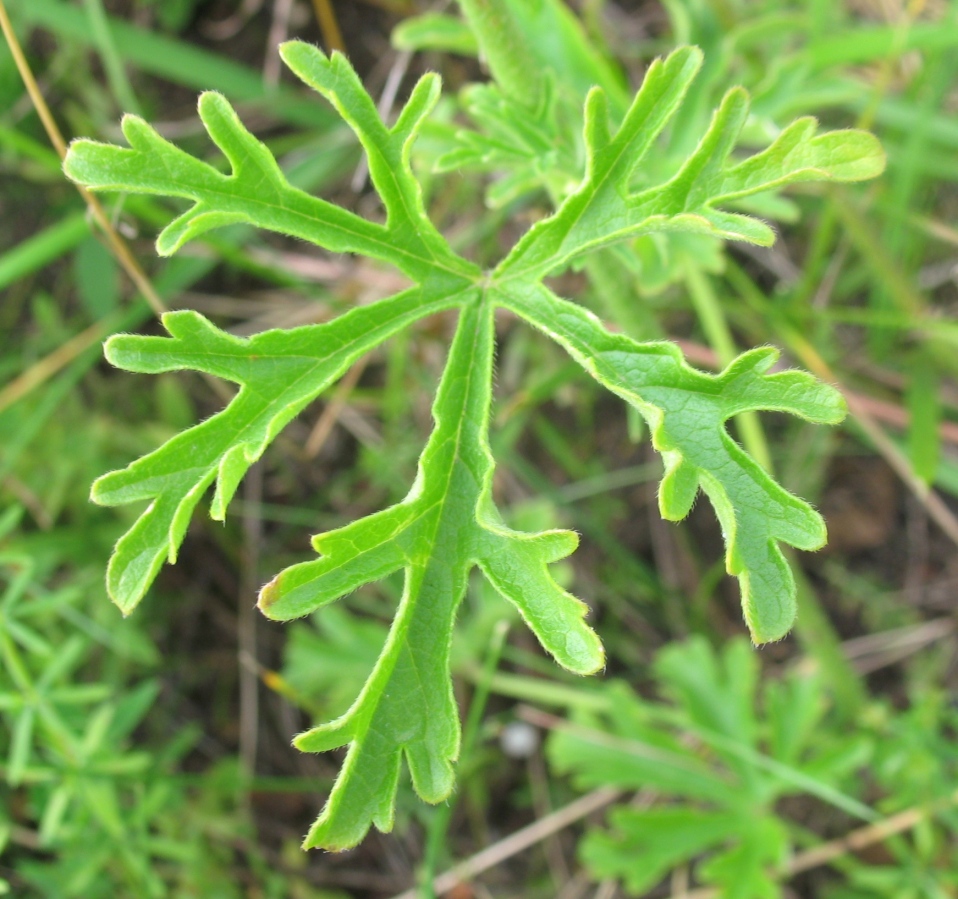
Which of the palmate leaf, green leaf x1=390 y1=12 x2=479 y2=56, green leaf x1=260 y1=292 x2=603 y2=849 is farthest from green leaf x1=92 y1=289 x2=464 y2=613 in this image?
green leaf x1=390 y1=12 x2=479 y2=56

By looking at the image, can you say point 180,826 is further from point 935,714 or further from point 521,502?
point 935,714

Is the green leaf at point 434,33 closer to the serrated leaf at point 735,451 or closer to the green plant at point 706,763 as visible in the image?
the serrated leaf at point 735,451

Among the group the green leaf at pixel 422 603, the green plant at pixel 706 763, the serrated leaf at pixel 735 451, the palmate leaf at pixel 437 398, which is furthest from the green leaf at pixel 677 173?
the green plant at pixel 706 763

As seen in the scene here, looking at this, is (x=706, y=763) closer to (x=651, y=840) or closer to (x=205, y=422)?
(x=651, y=840)

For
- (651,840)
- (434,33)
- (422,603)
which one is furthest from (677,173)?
(651,840)

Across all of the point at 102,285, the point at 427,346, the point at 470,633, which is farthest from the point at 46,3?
the point at 470,633

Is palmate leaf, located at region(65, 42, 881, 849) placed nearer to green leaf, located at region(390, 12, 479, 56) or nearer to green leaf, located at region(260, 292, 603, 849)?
green leaf, located at region(260, 292, 603, 849)

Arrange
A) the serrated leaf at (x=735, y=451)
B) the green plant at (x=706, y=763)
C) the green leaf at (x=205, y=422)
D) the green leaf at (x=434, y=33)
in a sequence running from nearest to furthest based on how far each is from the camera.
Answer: the serrated leaf at (x=735, y=451) → the green leaf at (x=205, y=422) → the green leaf at (x=434, y=33) → the green plant at (x=706, y=763)
